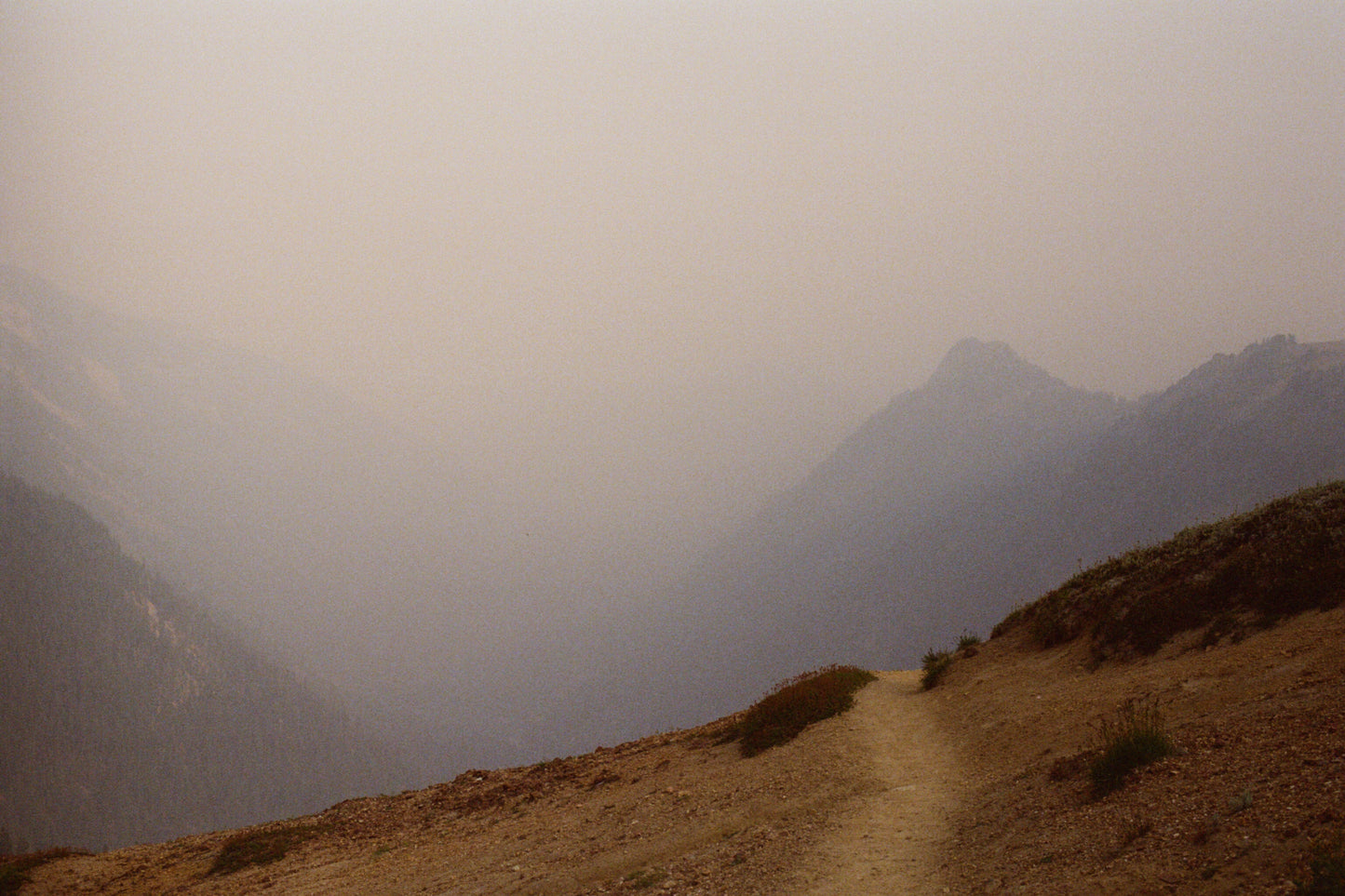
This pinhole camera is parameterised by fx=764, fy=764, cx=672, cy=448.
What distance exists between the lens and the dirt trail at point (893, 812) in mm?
10906

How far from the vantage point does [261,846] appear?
2155cm

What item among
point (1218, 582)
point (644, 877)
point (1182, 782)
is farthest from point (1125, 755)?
point (1218, 582)

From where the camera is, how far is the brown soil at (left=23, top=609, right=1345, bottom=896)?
29.7 ft

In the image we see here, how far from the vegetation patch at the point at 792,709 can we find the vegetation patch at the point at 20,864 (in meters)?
20.6

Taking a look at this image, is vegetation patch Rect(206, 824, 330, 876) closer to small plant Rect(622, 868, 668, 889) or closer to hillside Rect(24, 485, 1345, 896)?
hillside Rect(24, 485, 1345, 896)

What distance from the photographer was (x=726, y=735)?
2133cm

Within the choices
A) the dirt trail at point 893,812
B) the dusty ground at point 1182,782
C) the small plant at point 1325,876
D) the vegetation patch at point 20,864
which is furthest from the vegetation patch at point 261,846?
the small plant at point 1325,876

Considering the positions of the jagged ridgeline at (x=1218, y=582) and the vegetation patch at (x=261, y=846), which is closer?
the jagged ridgeline at (x=1218, y=582)

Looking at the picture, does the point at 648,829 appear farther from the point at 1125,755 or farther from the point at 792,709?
the point at 1125,755

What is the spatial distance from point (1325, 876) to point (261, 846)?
944 inches

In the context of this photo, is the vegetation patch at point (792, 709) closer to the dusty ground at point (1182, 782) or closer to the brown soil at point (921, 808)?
the brown soil at point (921, 808)

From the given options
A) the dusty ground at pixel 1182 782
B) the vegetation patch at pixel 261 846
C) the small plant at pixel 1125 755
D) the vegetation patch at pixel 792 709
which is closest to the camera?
the dusty ground at pixel 1182 782

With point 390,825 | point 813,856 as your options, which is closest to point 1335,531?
point 813,856

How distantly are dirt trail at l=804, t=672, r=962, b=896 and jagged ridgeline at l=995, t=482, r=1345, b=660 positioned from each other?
554cm
